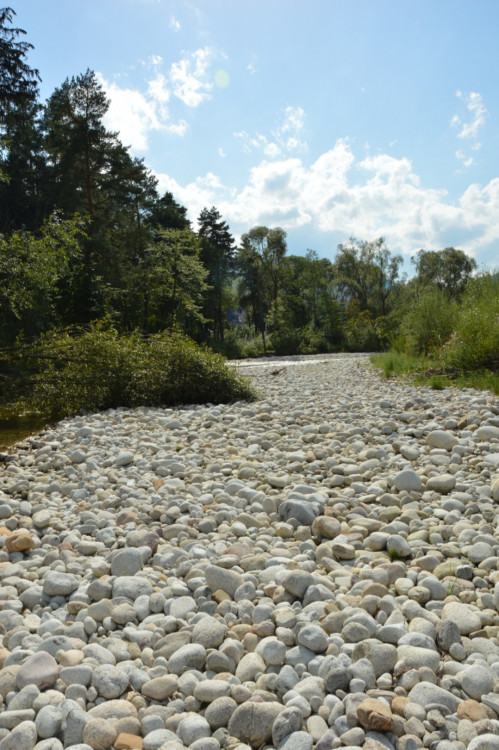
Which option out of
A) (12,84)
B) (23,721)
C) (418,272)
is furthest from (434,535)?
(418,272)

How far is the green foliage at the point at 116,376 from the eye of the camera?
7195 millimetres

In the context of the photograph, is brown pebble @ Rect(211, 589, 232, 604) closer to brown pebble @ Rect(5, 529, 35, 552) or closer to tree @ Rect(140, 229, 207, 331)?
brown pebble @ Rect(5, 529, 35, 552)

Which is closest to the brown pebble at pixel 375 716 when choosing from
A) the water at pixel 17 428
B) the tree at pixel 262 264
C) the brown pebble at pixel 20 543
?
the brown pebble at pixel 20 543

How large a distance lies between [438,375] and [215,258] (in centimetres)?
2261

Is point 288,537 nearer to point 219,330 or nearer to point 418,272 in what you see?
point 219,330

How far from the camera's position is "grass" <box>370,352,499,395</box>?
678cm

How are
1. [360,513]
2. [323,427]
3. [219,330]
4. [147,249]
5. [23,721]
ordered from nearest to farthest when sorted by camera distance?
[23,721], [360,513], [323,427], [147,249], [219,330]

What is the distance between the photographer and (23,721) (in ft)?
4.94

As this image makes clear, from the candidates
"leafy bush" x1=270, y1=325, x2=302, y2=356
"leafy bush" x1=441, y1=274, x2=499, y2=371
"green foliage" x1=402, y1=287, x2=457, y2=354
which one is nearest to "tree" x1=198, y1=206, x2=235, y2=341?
"leafy bush" x1=270, y1=325, x2=302, y2=356

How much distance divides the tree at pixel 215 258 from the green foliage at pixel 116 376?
21.5m

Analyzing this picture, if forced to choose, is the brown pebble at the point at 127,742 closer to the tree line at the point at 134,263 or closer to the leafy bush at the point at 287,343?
the tree line at the point at 134,263

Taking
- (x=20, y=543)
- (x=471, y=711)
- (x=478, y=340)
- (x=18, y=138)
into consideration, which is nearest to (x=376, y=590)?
(x=471, y=711)

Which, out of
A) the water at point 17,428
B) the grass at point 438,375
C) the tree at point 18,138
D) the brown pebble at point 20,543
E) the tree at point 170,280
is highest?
the tree at point 18,138

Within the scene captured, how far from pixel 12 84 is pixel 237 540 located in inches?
584
